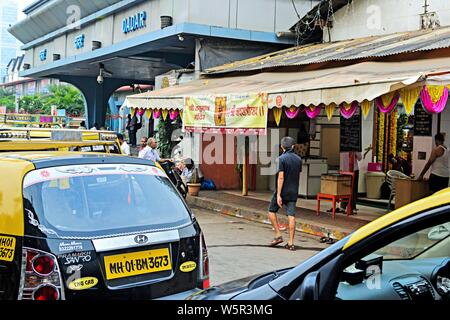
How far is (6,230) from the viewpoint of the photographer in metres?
A: 4.04

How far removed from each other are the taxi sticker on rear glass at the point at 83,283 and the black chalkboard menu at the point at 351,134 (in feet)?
32.8

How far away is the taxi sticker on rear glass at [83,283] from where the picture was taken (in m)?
3.86

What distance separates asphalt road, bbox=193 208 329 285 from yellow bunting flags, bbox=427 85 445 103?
2.96 m

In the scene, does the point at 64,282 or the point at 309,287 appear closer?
the point at 309,287

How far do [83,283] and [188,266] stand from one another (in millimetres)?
872

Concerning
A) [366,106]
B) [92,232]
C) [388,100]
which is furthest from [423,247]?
[366,106]

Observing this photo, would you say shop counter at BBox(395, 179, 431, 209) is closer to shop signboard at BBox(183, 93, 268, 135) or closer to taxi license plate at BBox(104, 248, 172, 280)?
shop signboard at BBox(183, 93, 268, 135)

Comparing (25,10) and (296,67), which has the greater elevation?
(25,10)

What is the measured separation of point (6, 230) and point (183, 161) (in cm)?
1124

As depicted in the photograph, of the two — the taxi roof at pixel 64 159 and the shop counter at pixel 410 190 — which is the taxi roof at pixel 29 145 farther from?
the shop counter at pixel 410 190

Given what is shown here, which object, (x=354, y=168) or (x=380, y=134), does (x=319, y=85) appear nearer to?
(x=354, y=168)

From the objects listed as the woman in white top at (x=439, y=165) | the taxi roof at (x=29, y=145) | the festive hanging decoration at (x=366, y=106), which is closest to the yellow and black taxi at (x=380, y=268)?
the taxi roof at (x=29, y=145)

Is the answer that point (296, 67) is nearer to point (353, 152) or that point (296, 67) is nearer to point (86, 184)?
point (353, 152)

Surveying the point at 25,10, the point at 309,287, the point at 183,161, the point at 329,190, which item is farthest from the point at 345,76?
the point at 25,10
